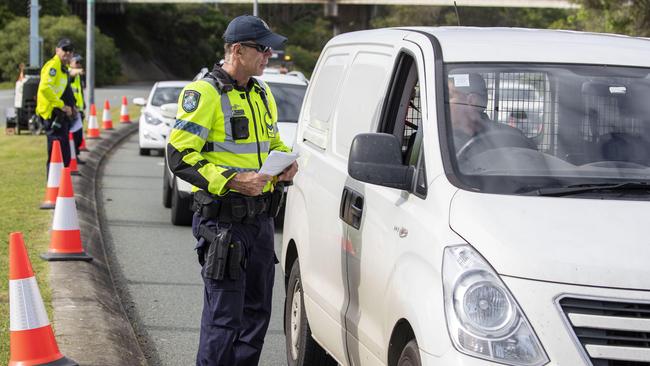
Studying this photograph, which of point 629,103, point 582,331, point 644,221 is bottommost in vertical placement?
point 582,331

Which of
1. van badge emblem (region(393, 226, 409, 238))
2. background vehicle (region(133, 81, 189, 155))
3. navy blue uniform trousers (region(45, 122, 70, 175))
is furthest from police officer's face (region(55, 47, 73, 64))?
van badge emblem (region(393, 226, 409, 238))

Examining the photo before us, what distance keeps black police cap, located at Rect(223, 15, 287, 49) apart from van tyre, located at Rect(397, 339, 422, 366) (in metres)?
1.88

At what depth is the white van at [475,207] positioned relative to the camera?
421cm

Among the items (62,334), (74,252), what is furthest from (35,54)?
(62,334)

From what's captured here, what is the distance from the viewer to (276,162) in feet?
19.4

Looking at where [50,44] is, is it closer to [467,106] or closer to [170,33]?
[170,33]

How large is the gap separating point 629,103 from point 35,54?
32.6m

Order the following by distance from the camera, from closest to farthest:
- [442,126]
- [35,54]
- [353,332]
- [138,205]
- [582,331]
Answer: [582,331], [442,126], [353,332], [138,205], [35,54]

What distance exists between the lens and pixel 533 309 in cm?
419

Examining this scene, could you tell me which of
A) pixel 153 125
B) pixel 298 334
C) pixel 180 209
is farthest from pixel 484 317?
pixel 153 125

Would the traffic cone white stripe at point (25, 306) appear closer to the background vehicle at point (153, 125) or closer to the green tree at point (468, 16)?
the background vehicle at point (153, 125)

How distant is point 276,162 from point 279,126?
8.07 metres

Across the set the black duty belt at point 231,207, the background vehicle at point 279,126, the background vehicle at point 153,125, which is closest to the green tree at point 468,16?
the background vehicle at point 153,125

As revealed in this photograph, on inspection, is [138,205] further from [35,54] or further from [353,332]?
[35,54]
